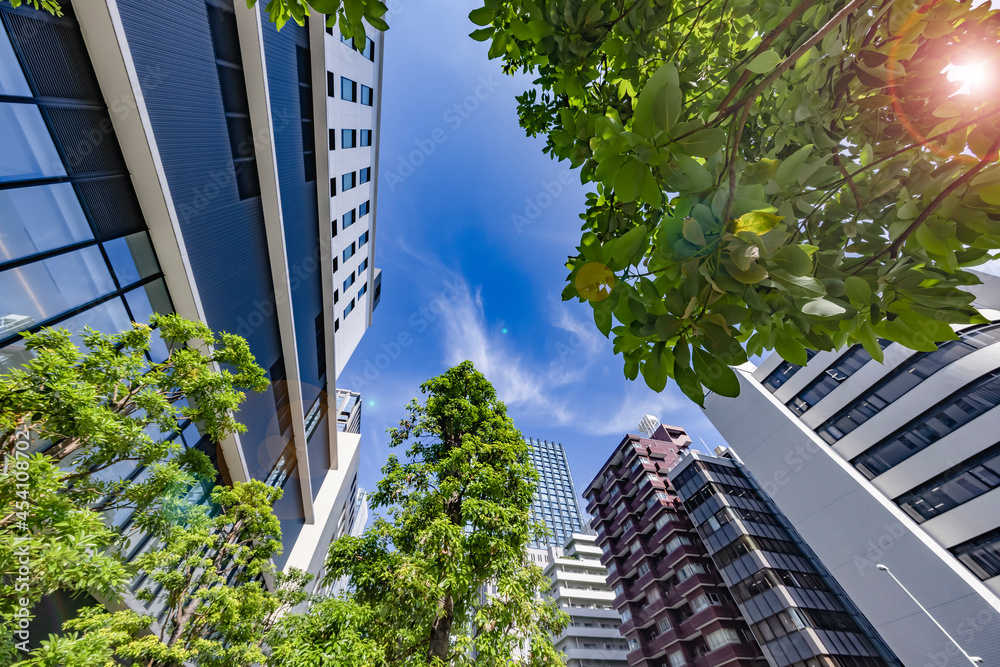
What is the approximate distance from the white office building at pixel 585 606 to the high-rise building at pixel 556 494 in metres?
27.4

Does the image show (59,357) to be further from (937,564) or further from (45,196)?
(937,564)

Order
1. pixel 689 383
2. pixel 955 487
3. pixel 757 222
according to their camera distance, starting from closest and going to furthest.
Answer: pixel 757 222, pixel 689 383, pixel 955 487

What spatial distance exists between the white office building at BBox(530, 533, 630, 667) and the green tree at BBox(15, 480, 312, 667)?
39.8 metres

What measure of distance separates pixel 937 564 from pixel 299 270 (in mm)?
27979

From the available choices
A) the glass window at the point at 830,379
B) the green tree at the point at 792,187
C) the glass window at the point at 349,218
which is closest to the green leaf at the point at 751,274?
the green tree at the point at 792,187

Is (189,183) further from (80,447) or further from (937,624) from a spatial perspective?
(937,624)

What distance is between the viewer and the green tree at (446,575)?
208 inches

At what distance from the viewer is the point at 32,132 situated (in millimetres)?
4969

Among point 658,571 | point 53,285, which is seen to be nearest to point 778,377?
point 658,571

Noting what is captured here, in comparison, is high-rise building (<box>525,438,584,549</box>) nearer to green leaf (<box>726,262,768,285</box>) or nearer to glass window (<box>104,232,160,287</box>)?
glass window (<box>104,232,160,287</box>)

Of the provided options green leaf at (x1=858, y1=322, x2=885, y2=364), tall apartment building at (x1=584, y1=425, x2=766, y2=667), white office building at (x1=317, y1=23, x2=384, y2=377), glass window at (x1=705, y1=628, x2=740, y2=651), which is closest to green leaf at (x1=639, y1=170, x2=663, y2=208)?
green leaf at (x1=858, y1=322, x2=885, y2=364)

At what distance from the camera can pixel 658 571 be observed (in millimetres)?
31562

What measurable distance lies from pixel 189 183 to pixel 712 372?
34.3 feet

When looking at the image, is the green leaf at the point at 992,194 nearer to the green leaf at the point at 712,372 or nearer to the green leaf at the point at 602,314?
the green leaf at the point at 712,372
